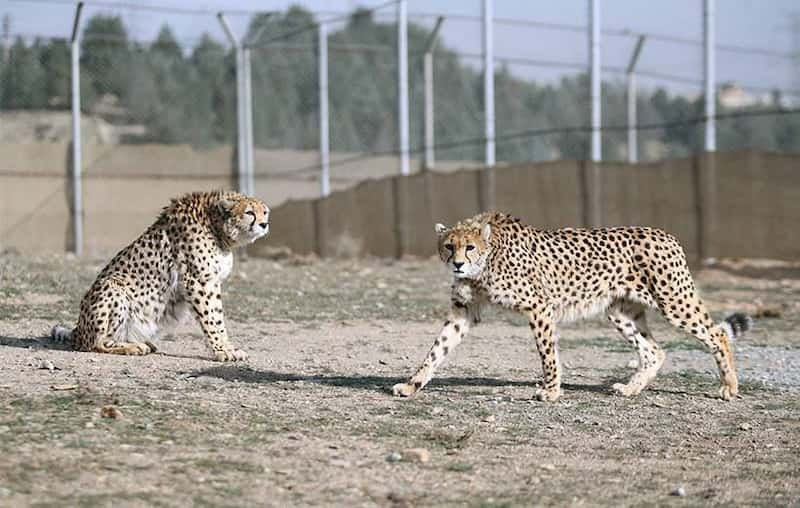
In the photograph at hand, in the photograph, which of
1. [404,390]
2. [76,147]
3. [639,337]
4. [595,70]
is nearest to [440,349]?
[404,390]

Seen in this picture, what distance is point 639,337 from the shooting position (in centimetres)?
771

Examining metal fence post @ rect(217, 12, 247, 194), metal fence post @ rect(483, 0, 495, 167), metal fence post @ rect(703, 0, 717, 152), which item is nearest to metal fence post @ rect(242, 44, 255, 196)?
metal fence post @ rect(217, 12, 247, 194)

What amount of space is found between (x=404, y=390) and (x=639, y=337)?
1511mm

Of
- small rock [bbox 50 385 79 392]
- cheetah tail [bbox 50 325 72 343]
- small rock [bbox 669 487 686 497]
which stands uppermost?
cheetah tail [bbox 50 325 72 343]

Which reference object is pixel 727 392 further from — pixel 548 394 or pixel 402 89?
pixel 402 89

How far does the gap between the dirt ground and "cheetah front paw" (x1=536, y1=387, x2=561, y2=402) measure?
0.21 feet

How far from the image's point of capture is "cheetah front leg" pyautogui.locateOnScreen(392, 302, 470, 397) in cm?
705

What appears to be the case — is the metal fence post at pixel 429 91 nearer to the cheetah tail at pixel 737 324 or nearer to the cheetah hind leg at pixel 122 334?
the cheetah tail at pixel 737 324

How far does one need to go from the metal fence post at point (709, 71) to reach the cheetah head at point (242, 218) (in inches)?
310

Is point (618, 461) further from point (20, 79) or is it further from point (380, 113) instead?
point (380, 113)

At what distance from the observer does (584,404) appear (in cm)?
705

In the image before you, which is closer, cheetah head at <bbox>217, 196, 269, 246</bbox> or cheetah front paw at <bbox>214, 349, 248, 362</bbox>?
cheetah front paw at <bbox>214, 349, 248, 362</bbox>

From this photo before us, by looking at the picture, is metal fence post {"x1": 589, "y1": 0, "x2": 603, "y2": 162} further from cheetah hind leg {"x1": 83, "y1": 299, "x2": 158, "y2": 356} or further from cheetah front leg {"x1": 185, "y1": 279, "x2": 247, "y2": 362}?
cheetah hind leg {"x1": 83, "y1": 299, "x2": 158, "y2": 356}

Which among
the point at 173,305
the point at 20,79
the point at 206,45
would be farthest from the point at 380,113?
the point at 173,305
